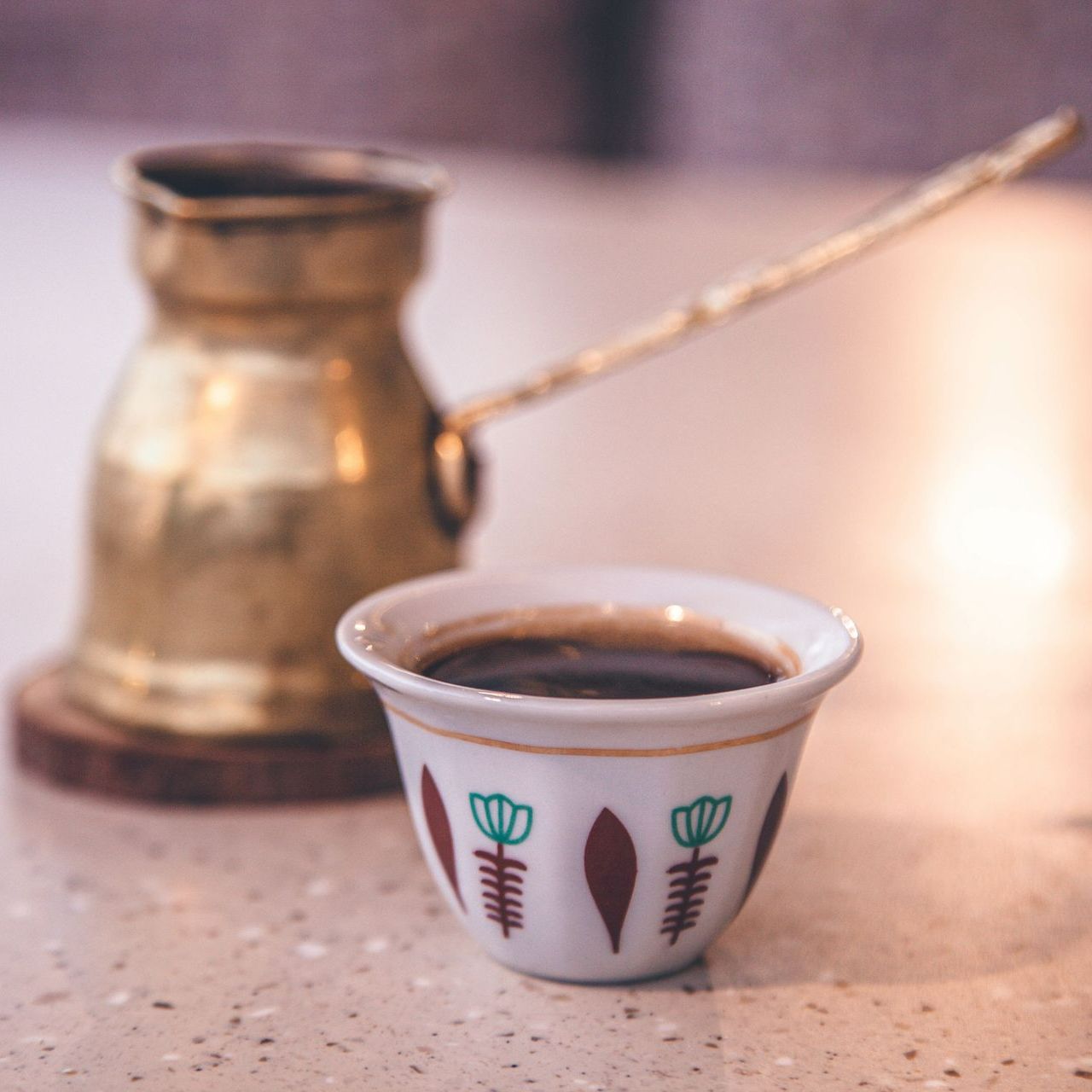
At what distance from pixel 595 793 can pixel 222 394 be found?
283mm

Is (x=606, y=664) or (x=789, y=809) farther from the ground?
(x=606, y=664)

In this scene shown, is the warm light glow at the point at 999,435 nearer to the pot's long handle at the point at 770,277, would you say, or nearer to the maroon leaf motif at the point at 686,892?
the pot's long handle at the point at 770,277

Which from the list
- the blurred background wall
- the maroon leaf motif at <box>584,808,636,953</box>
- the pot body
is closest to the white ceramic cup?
the maroon leaf motif at <box>584,808,636,953</box>

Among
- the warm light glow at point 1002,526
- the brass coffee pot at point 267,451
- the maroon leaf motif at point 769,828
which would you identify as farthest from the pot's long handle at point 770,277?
the warm light glow at point 1002,526

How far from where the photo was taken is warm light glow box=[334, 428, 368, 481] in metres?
0.69

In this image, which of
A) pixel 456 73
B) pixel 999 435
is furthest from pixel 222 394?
pixel 456 73

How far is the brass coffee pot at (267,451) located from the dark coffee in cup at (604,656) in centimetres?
13

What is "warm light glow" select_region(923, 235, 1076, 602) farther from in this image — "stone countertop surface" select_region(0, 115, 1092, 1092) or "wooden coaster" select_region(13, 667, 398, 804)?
"wooden coaster" select_region(13, 667, 398, 804)

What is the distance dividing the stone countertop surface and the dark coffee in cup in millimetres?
104

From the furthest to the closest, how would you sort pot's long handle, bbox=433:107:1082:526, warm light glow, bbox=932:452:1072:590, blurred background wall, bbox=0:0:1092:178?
blurred background wall, bbox=0:0:1092:178 → warm light glow, bbox=932:452:1072:590 → pot's long handle, bbox=433:107:1082:526

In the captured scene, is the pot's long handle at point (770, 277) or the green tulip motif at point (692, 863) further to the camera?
the pot's long handle at point (770, 277)

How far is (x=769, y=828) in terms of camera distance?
1.78ft

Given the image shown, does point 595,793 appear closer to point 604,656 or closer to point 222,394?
point 604,656

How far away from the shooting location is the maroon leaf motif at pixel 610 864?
51 centimetres
